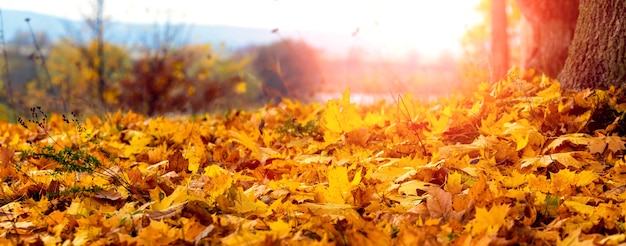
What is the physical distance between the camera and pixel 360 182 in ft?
8.00

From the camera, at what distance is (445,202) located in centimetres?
202

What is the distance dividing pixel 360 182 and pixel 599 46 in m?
1.91

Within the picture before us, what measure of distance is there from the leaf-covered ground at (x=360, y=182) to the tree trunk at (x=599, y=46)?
172mm

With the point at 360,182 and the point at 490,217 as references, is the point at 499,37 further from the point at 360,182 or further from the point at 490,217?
the point at 490,217

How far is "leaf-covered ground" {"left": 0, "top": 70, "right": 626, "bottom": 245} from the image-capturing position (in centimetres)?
187

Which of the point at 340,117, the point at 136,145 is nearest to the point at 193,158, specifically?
the point at 136,145

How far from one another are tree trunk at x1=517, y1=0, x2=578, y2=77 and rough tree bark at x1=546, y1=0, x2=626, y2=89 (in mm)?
1196

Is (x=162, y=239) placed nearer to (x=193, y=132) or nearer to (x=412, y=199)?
(x=412, y=199)

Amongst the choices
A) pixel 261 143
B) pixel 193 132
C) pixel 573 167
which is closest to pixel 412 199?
pixel 573 167

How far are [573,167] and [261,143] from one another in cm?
177

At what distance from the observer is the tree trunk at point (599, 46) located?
3385 millimetres

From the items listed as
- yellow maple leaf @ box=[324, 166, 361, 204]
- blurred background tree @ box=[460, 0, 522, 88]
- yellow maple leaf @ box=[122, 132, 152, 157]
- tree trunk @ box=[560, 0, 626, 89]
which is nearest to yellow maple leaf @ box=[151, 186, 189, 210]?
yellow maple leaf @ box=[324, 166, 361, 204]

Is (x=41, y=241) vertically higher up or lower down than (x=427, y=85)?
higher up

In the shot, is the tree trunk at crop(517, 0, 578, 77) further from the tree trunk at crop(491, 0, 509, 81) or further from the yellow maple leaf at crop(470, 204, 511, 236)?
the yellow maple leaf at crop(470, 204, 511, 236)
